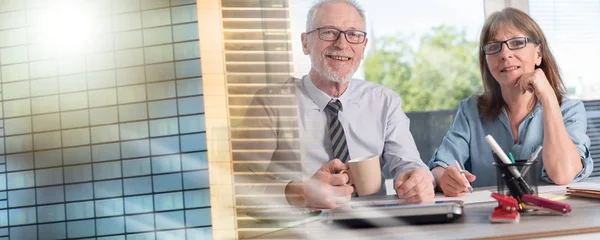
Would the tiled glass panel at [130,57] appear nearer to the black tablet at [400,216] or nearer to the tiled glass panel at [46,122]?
the tiled glass panel at [46,122]

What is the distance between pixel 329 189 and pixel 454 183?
0.42 meters

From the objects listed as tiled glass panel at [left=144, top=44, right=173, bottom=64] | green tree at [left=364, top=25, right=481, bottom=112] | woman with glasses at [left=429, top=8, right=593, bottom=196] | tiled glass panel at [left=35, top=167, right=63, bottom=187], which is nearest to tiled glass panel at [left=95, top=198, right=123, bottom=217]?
tiled glass panel at [left=35, top=167, right=63, bottom=187]

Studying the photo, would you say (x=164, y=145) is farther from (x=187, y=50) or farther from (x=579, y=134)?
(x=579, y=134)

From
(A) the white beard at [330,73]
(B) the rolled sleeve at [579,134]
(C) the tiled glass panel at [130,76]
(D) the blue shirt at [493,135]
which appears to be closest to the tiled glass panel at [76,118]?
(C) the tiled glass panel at [130,76]

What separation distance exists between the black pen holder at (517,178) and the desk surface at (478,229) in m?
0.07

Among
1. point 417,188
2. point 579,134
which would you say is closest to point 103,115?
point 417,188

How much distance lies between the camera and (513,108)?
2.46 metres

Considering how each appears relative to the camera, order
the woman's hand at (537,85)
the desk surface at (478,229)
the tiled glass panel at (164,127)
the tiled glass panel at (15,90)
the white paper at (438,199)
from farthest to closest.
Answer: the woman's hand at (537,85) < the white paper at (438,199) < the tiled glass panel at (164,127) < the tiled glass panel at (15,90) < the desk surface at (478,229)

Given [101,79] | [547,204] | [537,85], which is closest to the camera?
[547,204]

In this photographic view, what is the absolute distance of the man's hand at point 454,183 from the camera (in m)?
1.90

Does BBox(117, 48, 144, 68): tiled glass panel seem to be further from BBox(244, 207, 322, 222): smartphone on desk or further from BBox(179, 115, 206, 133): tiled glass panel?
BBox(244, 207, 322, 222): smartphone on desk

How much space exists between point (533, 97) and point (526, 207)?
1.03m

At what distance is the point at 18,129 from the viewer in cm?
154

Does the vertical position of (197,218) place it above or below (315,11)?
below
